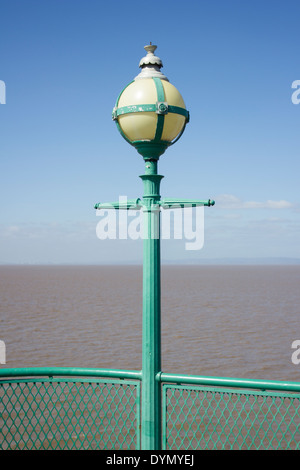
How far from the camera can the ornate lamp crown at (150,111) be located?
150 inches

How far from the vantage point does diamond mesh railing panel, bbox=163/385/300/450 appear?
368cm

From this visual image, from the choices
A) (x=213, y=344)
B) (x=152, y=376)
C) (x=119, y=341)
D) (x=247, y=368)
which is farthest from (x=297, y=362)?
(x=152, y=376)

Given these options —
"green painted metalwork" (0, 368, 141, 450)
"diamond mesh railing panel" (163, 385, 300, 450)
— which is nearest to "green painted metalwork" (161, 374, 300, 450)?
"diamond mesh railing panel" (163, 385, 300, 450)

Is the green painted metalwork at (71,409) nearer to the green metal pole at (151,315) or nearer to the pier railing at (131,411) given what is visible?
the pier railing at (131,411)

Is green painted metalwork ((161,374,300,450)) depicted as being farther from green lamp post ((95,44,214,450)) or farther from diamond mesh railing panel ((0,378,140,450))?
diamond mesh railing panel ((0,378,140,450))

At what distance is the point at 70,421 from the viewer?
4.09 meters

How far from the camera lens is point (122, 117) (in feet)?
12.9

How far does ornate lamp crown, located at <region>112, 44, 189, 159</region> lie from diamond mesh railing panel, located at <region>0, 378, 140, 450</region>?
6.27ft

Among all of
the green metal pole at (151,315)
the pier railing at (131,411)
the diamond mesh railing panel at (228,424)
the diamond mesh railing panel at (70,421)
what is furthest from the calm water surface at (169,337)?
the green metal pole at (151,315)

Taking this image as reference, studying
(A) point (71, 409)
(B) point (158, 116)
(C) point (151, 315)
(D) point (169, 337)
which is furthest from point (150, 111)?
(D) point (169, 337)

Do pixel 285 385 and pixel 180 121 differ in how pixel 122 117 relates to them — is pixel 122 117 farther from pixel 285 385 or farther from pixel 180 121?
pixel 285 385

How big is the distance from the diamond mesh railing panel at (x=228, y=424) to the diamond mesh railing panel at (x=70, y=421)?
507mm

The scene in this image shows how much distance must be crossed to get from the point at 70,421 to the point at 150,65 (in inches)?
119

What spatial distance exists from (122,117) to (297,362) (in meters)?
15.8
